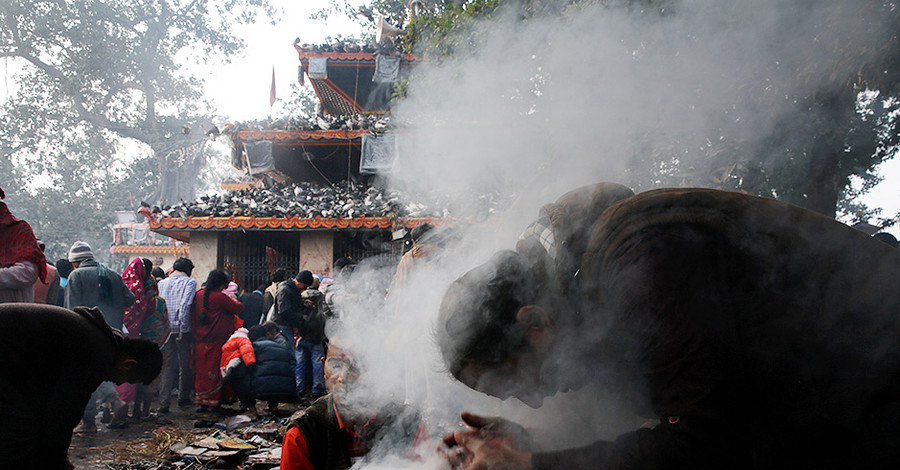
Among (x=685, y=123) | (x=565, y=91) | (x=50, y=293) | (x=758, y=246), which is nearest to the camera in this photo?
(x=758, y=246)

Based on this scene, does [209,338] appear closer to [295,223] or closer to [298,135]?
[295,223]

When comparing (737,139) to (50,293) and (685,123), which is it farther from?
(50,293)

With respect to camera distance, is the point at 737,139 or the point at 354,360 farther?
the point at 737,139

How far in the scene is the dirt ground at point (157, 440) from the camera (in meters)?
4.92

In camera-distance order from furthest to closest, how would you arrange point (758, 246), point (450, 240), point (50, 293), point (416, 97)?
point (416, 97), point (50, 293), point (450, 240), point (758, 246)

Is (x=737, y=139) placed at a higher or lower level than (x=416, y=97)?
lower

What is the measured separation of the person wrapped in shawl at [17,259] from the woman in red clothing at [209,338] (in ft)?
9.69

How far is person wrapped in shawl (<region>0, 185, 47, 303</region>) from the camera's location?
3.84 meters

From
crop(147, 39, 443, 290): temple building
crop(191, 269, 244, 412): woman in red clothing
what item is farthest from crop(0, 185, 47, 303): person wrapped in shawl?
crop(147, 39, 443, 290): temple building

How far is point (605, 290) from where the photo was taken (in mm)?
1405

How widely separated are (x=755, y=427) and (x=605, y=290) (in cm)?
59

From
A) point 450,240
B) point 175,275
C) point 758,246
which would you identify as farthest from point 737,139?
point 175,275

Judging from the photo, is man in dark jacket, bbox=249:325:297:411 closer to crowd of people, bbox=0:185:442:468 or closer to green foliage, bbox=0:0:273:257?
crowd of people, bbox=0:185:442:468

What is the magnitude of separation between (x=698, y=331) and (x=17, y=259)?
4.72m
